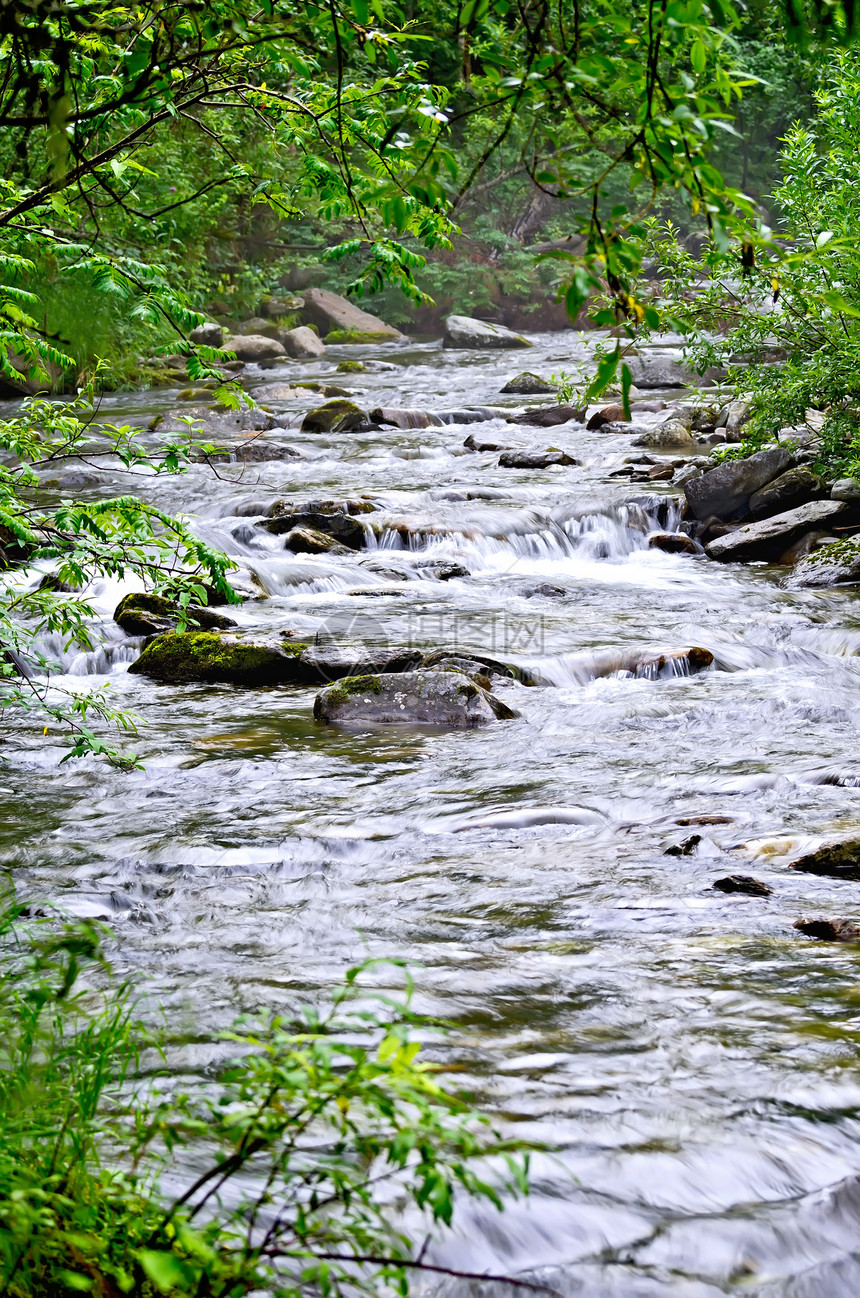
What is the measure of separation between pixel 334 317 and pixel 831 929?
34.3 m

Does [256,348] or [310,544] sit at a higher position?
[256,348]

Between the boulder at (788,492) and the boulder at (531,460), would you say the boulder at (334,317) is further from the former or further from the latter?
the boulder at (788,492)

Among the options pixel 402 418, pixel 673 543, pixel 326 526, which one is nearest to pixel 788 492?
pixel 673 543

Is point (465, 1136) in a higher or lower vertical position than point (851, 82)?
lower

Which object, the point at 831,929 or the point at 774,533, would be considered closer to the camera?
the point at 831,929

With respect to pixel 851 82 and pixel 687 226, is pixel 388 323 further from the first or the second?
pixel 851 82

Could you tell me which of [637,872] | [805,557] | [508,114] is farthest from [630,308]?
[805,557]

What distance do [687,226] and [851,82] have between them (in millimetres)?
45915

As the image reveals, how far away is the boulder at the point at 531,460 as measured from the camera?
16734 mm

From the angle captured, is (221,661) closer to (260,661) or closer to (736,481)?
(260,661)

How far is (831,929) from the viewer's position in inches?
156

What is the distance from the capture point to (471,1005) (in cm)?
349

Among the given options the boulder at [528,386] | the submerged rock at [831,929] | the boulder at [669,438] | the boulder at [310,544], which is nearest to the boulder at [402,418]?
the boulder at [528,386]

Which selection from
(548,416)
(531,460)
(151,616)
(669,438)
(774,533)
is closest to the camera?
(151,616)
